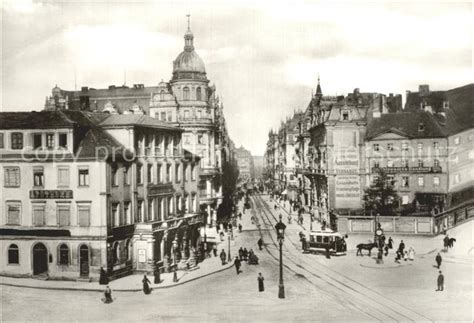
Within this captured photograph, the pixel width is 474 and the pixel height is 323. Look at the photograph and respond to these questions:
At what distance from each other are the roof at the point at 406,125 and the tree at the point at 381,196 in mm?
8091

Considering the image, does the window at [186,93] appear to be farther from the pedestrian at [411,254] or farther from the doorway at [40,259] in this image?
the pedestrian at [411,254]

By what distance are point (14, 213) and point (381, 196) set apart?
134 feet

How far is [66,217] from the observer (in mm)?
38156

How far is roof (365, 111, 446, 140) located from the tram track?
87.5 ft

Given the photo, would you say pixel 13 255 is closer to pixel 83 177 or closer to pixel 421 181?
pixel 83 177

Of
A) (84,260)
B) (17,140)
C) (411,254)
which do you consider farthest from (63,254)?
(411,254)

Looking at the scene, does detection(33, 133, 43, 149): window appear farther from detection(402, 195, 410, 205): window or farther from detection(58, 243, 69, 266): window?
detection(402, 195, 410, 205): window

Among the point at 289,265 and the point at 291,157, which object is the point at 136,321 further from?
the point at 291,157

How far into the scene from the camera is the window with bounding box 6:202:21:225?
38219 millimetres

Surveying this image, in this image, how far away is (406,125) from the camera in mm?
70562

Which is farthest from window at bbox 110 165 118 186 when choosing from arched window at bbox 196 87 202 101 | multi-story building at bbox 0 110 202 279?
arched window at bbox 196 87 202 101

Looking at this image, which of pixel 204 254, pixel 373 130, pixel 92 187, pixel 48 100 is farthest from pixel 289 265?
pixel 48 100

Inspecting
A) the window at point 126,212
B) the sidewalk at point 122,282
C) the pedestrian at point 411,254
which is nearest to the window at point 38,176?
the window at point 126,212

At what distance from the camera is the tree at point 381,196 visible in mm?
62594
